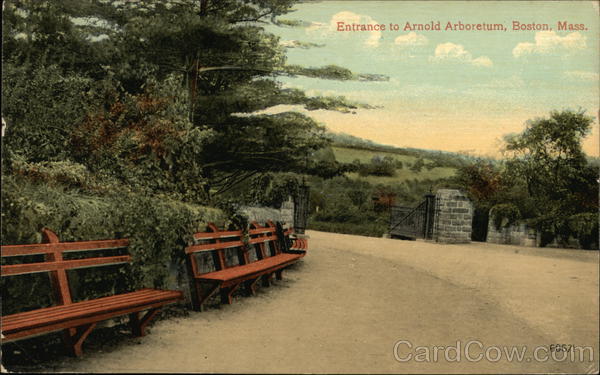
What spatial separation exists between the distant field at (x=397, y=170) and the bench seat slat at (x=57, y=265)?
5.51m

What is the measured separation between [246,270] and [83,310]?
2.28m

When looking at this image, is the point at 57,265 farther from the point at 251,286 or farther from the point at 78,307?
the point at 251,286

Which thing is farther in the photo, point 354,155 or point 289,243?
point 354,155

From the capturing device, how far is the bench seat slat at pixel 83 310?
10.2 feet

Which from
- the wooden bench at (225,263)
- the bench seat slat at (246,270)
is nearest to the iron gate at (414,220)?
the wooden bench at (225,263)

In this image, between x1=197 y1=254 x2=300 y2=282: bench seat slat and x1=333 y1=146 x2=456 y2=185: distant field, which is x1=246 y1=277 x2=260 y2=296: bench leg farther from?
x1=333 y1=146 x2=456 y2=185: distant field

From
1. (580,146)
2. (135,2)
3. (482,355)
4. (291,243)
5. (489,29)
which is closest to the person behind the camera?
(482,355)

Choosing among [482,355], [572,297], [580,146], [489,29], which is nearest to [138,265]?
[482,355]

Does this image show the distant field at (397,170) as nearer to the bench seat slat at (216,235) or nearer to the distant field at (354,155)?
the distant field at (354,155)

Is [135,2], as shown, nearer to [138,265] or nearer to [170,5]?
[170,5]

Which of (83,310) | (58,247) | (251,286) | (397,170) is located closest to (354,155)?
(397,170)

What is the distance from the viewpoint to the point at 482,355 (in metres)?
4.23

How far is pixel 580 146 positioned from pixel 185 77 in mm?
6033

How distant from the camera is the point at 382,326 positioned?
4945 mm
